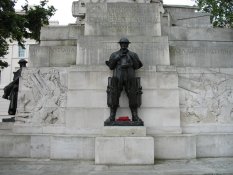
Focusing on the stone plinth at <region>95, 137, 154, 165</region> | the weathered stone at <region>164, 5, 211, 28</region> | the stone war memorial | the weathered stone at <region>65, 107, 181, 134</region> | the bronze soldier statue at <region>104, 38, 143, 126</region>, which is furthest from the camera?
the weathered stone at <region>164, 5, 211, 28</region>

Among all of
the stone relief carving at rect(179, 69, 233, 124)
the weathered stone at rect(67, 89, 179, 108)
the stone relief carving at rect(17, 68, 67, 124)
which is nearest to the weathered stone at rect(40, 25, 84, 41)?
the stone relief carving at rect(17, 68, 67, 124)

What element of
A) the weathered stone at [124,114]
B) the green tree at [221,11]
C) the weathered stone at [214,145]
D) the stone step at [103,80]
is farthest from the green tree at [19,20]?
the green tree at [221,11]

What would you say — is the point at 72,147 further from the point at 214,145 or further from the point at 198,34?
the point at 198,34

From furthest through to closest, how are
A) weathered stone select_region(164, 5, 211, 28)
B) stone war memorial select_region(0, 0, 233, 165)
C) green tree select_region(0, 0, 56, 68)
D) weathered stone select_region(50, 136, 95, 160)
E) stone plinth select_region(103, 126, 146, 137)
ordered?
green tree select_region(0, 0, 56, 68), weathered stone select_region(164, 5, 211, 28), stone war memorial select_region(0, 0, 233, 165), weathered stone select_region(50, 136, 95, 160), stone plinth select_region(103, 126, 146, 137)

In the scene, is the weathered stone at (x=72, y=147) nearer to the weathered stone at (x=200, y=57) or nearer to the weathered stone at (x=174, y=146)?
the weathered stone at (x=174, y=146)

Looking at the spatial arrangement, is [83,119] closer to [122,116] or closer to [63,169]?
[122,116]

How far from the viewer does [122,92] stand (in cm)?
1045

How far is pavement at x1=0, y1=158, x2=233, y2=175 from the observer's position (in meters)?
7.57

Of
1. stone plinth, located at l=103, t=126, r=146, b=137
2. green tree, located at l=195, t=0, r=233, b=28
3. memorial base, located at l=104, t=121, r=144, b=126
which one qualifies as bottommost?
stone plinth, located at l=103, t=126, r=146, b=137

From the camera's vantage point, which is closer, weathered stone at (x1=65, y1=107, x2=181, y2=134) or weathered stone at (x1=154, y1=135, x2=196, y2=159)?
weathered stone at (x1=154, y1=135, x2=196, y2=159)

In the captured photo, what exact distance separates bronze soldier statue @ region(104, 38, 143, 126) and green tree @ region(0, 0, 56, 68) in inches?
406

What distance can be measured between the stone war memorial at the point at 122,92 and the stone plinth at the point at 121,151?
0.90 ft

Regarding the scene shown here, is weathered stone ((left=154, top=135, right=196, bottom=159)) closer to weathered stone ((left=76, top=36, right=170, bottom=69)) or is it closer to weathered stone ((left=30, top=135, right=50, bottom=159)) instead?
weathered stone ((left=76, top=36, right=170, bottom=69))

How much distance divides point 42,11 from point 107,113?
39.6 ft
